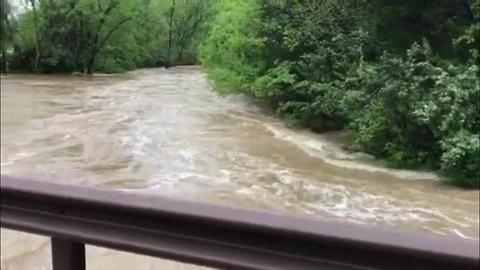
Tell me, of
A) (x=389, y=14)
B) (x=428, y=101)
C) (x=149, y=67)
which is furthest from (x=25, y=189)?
(x=428, y=101)

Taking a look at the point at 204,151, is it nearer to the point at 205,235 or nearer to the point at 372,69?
the point at 372,69

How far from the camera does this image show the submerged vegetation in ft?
9.93

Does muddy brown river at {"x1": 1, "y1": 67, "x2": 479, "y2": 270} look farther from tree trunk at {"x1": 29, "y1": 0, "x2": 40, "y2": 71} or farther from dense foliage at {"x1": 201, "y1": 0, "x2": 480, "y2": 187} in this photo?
tree trunk at {"x1": 29, "y1": 0, "x2": 40, "y2": 71}

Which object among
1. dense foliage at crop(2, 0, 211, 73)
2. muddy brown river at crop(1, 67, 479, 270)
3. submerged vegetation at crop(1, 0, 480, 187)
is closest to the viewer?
dense foliage at crop(2, 0, 211, 73)

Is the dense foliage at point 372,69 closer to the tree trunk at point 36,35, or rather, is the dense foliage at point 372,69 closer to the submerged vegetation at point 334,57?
the submerged vegetation at point 334,57

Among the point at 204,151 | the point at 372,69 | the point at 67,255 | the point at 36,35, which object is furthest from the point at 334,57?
Result: the point at 67,255

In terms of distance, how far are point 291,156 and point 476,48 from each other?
1.79m

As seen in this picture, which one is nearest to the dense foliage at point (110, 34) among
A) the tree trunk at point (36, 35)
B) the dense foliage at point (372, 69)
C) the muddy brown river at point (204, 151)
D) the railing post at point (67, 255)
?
the tree trunk at point (36, 35)

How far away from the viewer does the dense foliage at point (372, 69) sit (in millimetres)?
Result: 4633

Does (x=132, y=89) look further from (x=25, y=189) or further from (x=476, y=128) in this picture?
(x=25, y=189)

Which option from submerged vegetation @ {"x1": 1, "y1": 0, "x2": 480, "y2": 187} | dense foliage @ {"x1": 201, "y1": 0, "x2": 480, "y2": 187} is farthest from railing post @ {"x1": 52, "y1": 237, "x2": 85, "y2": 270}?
dense foliage @ {"x1": 201, "y1": 0, "x2": 480, "y2": 187}

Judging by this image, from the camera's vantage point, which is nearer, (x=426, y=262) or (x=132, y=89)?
(x=426, y=262)

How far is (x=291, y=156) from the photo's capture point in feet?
19.3

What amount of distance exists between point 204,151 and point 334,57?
1416 mm
